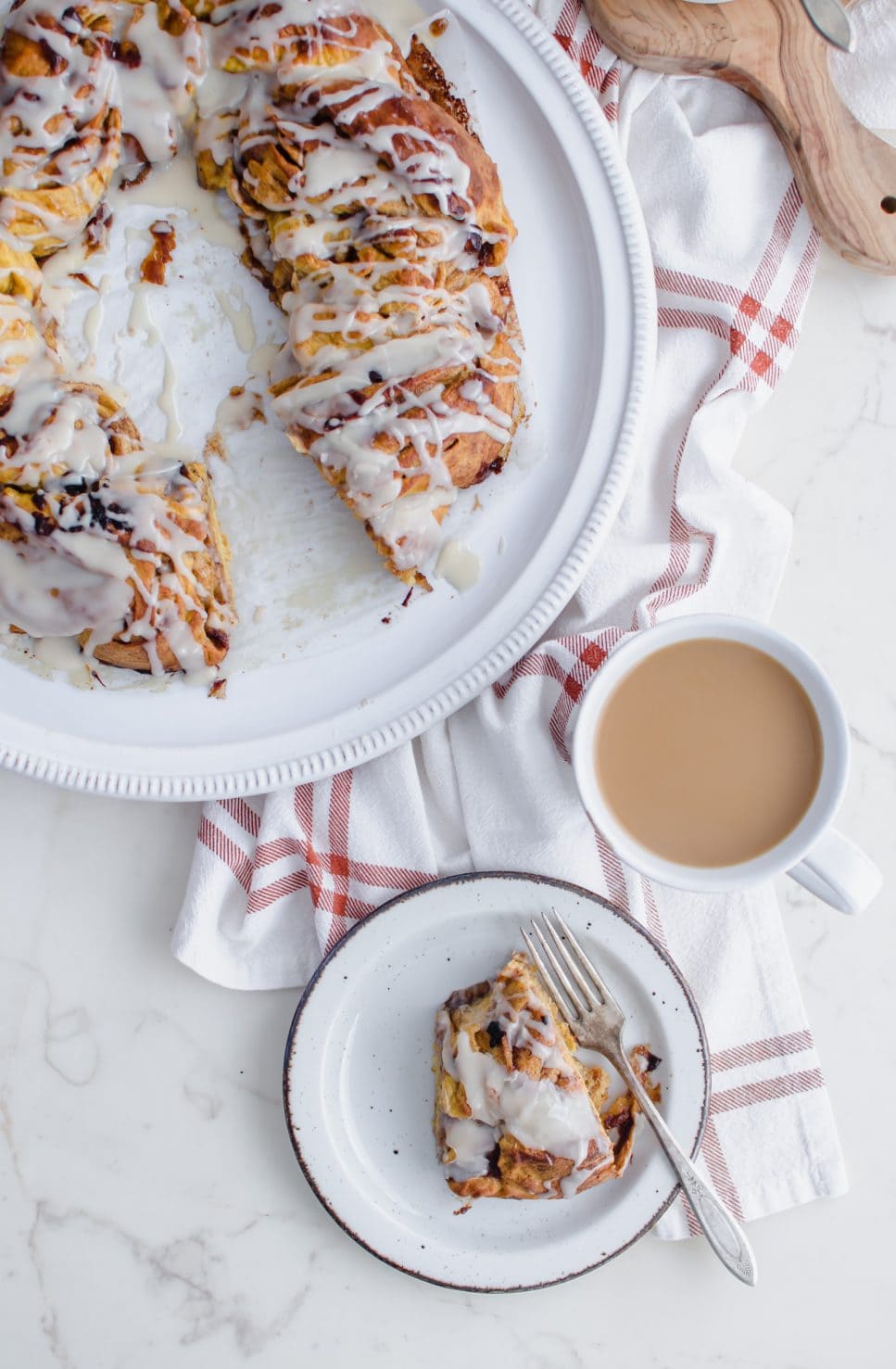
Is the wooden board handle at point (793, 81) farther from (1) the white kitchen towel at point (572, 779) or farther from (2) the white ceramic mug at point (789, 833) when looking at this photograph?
(2) the white ceramic mug at point (789, 833)

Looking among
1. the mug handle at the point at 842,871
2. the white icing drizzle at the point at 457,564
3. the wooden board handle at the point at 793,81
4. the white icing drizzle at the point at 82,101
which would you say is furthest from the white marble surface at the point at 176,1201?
the white icing drizzle at the point at 82,101

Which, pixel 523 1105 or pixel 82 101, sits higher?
pixel 82 101

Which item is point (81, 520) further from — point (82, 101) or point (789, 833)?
point (789, 833)

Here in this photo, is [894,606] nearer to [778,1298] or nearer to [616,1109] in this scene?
[616,1109]

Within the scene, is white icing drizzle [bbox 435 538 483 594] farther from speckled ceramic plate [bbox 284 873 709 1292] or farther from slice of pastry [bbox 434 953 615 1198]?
slice of pastry [bbox 434 953 615 1198]

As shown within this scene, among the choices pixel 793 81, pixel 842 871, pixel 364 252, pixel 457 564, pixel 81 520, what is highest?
pixel 793 81

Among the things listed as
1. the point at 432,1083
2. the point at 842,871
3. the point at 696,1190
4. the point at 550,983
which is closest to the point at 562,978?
the point at 550,983

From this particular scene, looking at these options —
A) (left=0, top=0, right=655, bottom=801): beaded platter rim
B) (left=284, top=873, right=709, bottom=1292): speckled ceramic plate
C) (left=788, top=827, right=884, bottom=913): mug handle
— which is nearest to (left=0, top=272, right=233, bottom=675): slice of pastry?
(left=0, top=0, right=655, bottom=801): beaded platter rim

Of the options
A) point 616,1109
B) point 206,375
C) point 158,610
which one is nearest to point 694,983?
point 616,1109
